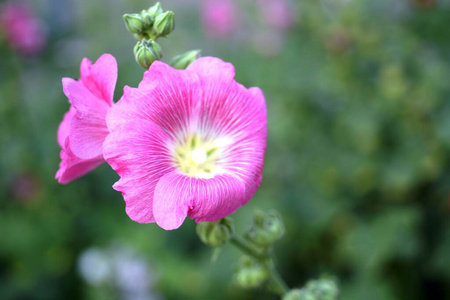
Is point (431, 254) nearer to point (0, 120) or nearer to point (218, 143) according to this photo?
point (218, 143)

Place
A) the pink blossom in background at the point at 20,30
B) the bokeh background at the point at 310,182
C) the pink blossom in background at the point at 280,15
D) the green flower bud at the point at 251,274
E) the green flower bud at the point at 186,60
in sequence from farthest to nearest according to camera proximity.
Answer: the pink blossom in background at the point at 280,15, the pink blossom in background at the point at 20,30, the bokeh background at the point at 310,182, the green flower bud at the point at 251,274, the green flower bud at the point at 186,60

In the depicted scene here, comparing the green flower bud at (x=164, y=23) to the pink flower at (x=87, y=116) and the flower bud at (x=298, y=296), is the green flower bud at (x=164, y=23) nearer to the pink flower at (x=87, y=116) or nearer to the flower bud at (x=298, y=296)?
the pink flower at (x=87, y=116)

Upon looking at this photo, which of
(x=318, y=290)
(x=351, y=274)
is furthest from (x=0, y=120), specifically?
(x=318, y=290)

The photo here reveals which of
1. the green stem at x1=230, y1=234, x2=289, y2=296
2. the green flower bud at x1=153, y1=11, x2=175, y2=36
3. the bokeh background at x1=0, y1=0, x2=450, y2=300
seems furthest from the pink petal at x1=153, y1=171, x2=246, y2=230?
the bokeh background at x1=0, y1=0, x2=450, y2=300

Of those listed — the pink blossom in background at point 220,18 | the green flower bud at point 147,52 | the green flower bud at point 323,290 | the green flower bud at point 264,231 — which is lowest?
the green flower bud at point 323,290

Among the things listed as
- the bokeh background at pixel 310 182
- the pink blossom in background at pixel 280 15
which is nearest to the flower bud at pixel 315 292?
the bokeh background at pixel 310 182

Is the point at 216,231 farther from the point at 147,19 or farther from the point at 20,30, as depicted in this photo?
the point at 20,30

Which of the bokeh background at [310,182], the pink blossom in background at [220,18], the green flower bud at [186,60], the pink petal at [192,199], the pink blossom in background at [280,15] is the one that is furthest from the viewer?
the pink blossom in background at [220,18]

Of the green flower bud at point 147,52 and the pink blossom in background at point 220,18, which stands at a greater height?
the pink blossom in background at point 220,18
